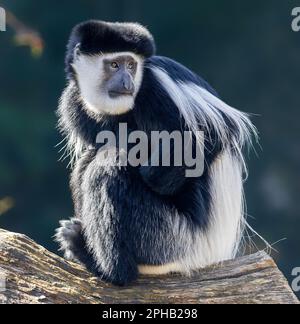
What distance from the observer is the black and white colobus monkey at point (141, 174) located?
10.6 ft

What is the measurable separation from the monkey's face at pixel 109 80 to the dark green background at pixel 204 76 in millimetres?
5160

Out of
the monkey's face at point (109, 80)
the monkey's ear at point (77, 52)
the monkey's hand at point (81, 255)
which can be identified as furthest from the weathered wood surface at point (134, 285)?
the monkey's ear at point (77, 52)

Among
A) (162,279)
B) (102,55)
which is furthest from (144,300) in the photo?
(102,55)

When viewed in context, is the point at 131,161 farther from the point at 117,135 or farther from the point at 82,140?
the point at 82,140

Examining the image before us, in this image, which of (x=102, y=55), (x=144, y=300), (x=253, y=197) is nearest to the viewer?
(x=144, y=300)

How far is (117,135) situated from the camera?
11.0ft

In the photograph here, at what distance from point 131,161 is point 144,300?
1.65ft

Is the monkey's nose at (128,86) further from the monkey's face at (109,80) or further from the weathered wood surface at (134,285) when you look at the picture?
the weathered wood surface at (134,285)

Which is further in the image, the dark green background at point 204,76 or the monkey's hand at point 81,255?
the dark green background at point 204,76

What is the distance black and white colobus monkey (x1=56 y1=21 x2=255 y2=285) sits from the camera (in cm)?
322

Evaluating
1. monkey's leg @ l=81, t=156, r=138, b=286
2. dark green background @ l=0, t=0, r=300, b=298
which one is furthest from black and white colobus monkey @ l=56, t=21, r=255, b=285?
dark green background @ l=0, t=0, r=300, b=298

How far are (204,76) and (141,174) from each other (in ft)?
19.8

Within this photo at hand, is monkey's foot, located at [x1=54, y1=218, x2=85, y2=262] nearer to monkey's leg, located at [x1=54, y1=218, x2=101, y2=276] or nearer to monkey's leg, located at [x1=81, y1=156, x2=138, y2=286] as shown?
monkey's leg, located at [x1=54, y1=218, x2=101, y2=276]

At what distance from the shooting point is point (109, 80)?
3.46m
